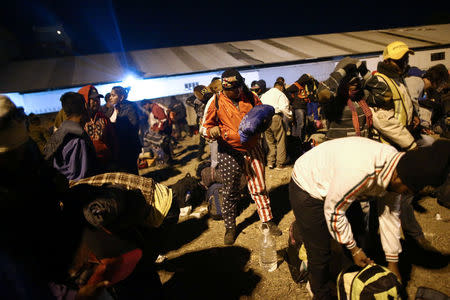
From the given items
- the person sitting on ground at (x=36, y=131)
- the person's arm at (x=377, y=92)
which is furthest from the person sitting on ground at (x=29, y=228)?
the person sitting on ground at (x=36, y=131)

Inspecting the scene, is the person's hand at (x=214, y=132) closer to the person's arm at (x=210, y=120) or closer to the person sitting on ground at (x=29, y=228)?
the person's arm at (x=210, y=120)

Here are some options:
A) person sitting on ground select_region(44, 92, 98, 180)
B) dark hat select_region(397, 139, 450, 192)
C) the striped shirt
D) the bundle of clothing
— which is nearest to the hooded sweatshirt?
person sitting on ground select_region(44, 92, 98, 180)

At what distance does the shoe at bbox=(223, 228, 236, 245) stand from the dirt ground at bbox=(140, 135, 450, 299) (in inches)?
2.9

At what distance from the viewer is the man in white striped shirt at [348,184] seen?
55.7 inches

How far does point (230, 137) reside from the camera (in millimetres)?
3303

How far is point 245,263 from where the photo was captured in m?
3.21

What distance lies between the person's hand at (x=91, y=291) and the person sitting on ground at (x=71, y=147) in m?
1.90

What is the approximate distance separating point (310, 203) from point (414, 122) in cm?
200

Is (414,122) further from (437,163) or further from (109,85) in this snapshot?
(109,85)

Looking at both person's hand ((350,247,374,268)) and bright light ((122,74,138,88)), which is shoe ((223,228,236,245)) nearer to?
person's hand ((350,247,374,268))

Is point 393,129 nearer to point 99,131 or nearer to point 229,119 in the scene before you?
point 229,119

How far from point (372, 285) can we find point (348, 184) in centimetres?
95

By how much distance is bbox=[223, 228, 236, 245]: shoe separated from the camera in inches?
144

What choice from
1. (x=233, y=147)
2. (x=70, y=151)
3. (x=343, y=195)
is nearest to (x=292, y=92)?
(x=233, y=147)
